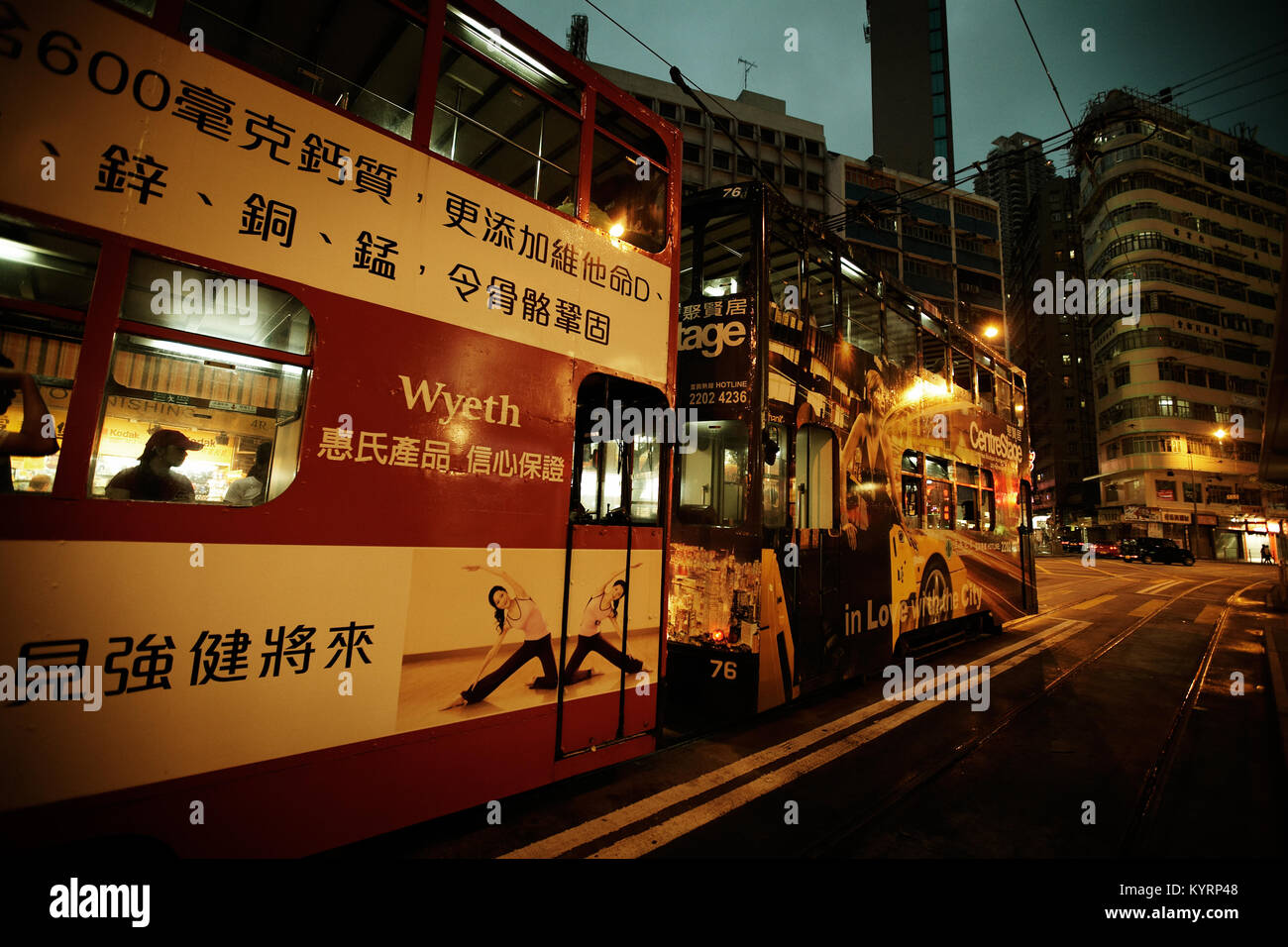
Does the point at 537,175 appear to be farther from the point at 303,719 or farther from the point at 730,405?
the point at 303,719

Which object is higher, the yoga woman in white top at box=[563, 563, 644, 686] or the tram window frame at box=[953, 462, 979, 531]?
the tram window frame at box=[953, 462, 979, 531]

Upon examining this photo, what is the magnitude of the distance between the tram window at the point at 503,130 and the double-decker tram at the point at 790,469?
6.52 feet

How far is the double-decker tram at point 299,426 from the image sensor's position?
198 centimetres

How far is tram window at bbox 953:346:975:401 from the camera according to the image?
877 cm

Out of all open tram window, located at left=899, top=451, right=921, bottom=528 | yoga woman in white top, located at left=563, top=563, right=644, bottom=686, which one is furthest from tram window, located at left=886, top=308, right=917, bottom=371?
yoga woman in white top, located at left=563, top=563, right=644, bottom=686

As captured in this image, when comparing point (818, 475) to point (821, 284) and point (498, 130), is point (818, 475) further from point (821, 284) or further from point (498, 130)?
point (498, 130)

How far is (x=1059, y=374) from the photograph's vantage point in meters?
53.0

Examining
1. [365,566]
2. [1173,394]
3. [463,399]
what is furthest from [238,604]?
[1173,394]

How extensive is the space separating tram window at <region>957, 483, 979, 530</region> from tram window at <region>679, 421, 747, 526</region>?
544cm

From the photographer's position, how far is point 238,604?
7.40 feet

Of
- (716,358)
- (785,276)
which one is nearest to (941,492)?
(785,276)

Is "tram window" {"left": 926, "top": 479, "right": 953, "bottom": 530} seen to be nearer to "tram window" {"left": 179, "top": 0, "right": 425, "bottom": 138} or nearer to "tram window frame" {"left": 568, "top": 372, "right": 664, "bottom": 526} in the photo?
"tram window frame" {"left": 568, "top": 372, "right": 664, "bottom": 526}

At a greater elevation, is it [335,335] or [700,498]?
[335,335]
